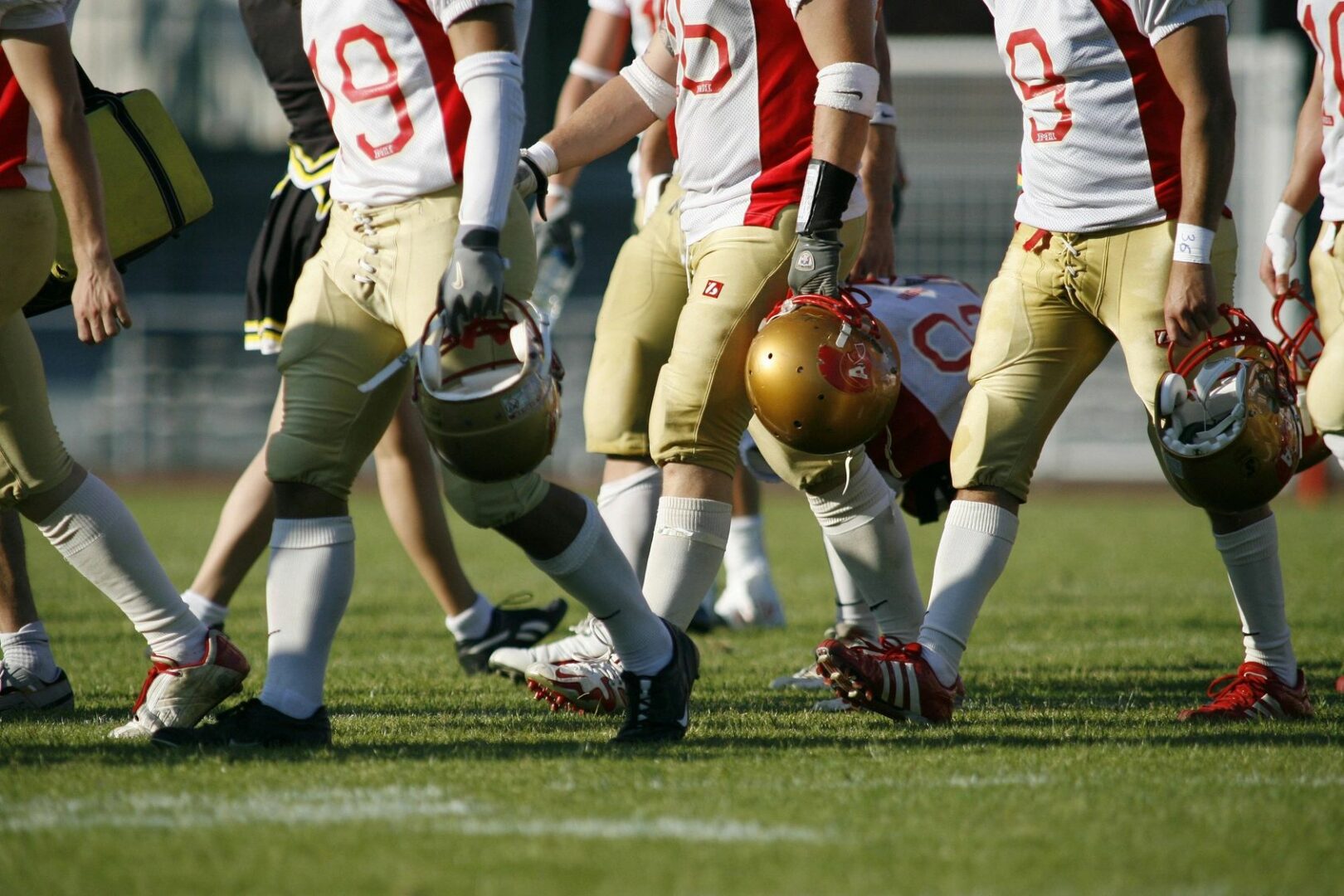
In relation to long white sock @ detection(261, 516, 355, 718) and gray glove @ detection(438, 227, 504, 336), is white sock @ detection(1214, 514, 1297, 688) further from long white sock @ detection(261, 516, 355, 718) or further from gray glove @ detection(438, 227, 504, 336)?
long white sock @ detection(261, 516, 355, 718)

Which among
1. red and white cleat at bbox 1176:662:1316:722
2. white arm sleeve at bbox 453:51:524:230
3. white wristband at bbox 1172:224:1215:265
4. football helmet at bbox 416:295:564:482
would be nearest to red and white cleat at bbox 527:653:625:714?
football helmet at bbox 416:295:564:482

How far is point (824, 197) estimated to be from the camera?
11.9 ft

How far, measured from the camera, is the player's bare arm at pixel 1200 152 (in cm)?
353

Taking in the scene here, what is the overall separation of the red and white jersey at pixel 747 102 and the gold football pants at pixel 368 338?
642mm

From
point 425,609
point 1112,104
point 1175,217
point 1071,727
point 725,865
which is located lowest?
point 425,609

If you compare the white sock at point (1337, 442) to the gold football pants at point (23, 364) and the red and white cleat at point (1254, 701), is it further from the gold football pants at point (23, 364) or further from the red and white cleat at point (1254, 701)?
the gold football pants at point (23, 364)

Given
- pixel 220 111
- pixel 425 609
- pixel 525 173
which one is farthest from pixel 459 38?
pixel 220 111

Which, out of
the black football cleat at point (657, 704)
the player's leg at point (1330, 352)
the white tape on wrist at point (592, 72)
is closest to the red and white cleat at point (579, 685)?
the black football cleat at point (657, 704)

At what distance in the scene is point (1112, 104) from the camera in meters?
3.75

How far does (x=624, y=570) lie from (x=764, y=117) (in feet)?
3.88

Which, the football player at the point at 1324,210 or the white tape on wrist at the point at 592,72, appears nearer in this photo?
the football player at the point at 1324,210

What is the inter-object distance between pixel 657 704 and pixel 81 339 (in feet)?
4.68

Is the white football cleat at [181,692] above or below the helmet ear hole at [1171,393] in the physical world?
below

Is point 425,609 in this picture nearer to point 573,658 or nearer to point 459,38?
point 573,658
